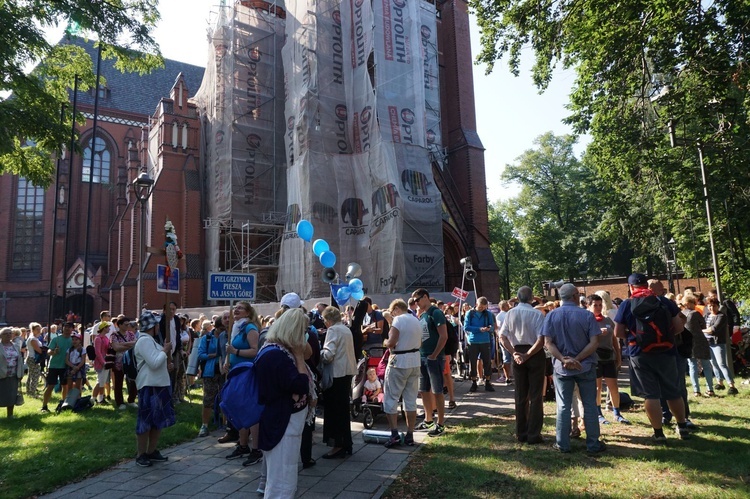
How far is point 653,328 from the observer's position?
591 centimetres

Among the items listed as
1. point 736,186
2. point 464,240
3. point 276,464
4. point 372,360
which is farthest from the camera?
point 464,240

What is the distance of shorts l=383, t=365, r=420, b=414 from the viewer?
6355mm

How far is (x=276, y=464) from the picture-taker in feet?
12.4

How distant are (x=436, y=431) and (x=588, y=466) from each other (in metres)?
2.24

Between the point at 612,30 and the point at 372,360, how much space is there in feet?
24.6

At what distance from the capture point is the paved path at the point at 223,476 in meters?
5.00

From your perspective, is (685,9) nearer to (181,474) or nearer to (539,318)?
(539,318)

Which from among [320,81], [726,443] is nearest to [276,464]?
[726,443]

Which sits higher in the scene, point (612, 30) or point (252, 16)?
point (252, 16)

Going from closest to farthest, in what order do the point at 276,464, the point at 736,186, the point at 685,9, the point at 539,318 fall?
the point at 276,464 → the point at 539,318 → the point at 685,9 → the point at 736,186

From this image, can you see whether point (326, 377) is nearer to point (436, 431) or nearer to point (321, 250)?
point (436, 431)

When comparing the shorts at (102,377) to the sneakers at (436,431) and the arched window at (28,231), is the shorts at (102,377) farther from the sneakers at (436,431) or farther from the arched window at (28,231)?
the arched window at (28,231)

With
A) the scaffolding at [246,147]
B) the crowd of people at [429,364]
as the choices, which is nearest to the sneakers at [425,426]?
the crowd of people at [429,364]

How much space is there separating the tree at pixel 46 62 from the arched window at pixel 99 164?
1225 inches
